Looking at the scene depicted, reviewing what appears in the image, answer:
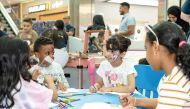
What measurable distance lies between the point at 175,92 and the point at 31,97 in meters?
0.63

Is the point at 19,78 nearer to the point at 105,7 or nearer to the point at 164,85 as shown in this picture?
the point at 164,85

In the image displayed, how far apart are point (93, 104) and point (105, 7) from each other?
12268mm

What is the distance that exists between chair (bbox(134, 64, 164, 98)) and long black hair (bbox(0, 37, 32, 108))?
1.07 meters

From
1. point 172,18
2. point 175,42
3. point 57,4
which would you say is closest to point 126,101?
point 175,42

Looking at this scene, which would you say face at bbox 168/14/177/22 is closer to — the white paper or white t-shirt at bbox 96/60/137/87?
white t-shirt at bbox 96/60/137/87

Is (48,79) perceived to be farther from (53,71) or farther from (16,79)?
(16,79)

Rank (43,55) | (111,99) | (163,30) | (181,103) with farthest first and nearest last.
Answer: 1. (43,55)
2. (111,99)
3. (163,30)
4. (181,103)

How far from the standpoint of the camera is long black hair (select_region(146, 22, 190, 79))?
4.57 ft

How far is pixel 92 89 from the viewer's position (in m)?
2.37

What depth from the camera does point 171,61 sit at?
4.83 ft

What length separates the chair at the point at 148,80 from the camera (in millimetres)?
2201

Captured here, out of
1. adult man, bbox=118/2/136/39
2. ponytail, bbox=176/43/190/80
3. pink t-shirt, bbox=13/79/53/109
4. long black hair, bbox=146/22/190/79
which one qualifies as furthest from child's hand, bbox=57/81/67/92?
adult man, bbox=118/2/136/39

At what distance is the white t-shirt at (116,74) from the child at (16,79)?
1280 millimetres

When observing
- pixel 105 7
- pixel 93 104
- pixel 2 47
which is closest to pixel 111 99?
pixel 93 104
